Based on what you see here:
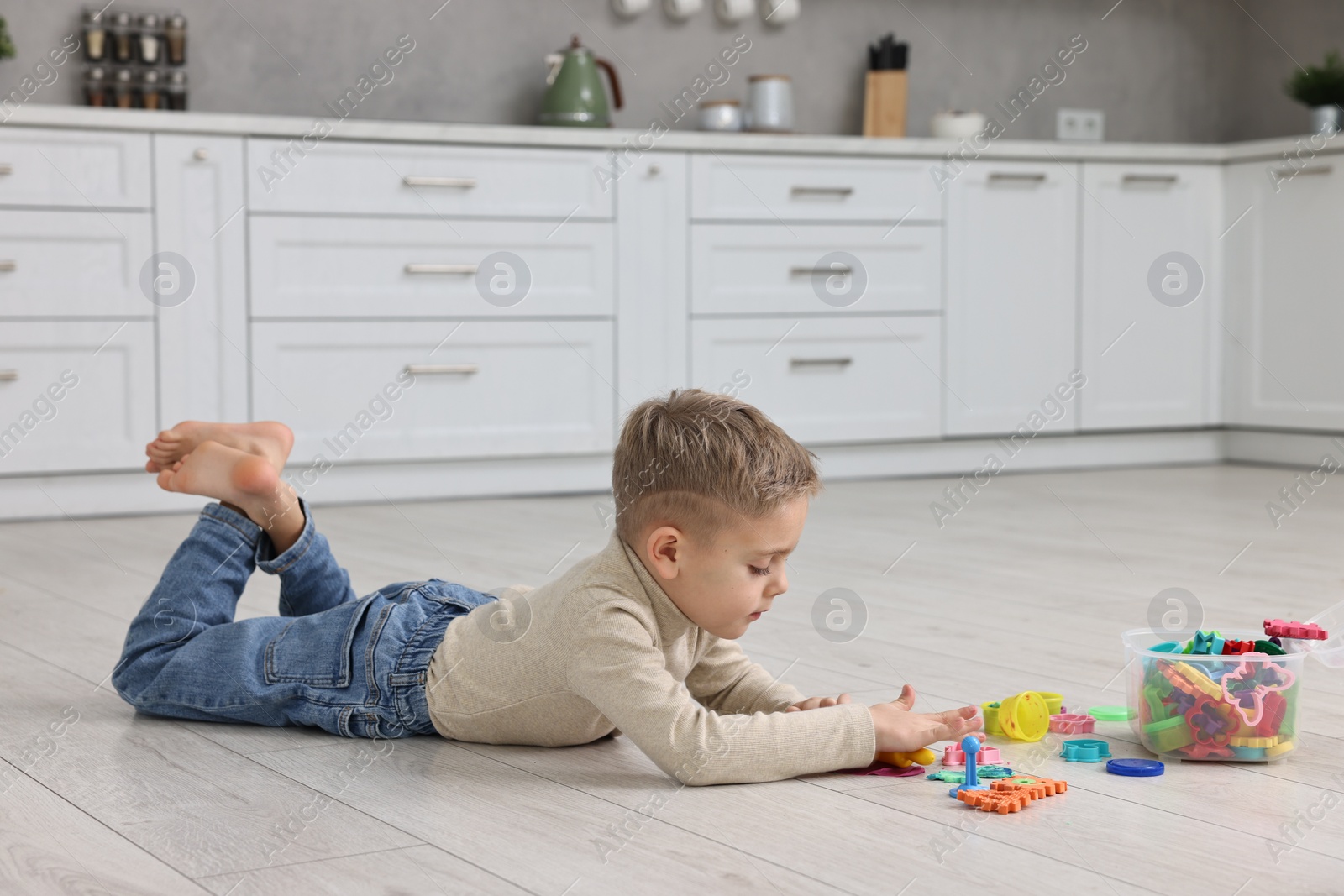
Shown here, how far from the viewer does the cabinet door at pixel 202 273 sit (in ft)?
10.6

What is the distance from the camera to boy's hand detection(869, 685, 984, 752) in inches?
50.1

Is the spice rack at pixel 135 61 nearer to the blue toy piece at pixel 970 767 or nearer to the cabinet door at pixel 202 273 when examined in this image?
the cabinet door at pixel 202 273

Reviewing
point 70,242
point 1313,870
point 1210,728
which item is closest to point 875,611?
point 1210,728

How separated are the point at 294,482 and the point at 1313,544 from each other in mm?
2089

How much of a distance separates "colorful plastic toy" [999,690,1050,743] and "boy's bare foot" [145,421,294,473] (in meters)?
0.76

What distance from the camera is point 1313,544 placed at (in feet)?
8.99

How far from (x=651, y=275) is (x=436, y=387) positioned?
1.93ft

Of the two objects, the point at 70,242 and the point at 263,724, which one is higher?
the point at 70,242

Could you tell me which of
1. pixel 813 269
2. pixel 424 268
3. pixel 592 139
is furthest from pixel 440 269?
pixel 813 269

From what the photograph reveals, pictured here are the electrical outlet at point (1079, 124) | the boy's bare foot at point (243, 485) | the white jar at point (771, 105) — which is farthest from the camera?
the electrical outlet at point (1079, 124)

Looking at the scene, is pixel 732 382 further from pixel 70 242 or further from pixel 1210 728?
pixel 1210 728

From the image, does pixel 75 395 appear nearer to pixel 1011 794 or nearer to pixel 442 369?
pixel 442 369

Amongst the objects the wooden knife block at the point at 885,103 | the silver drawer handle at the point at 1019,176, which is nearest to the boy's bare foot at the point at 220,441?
the silver drawer handle at the point at 1019,176

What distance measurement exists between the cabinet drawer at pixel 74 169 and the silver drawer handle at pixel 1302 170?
9.53 ft
